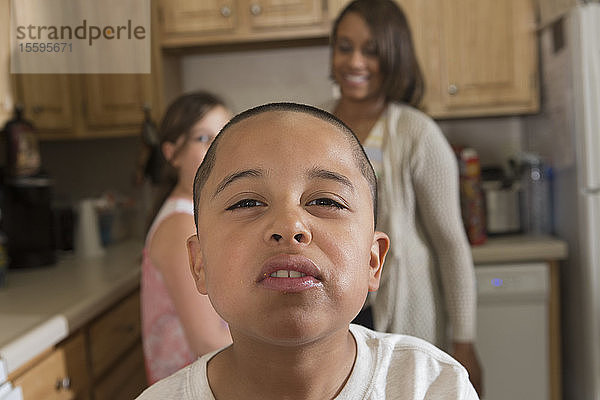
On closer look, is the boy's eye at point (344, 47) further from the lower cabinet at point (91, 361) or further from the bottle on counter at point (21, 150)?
the bottle on counter at point (21, 150)

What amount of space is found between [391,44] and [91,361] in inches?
34.9

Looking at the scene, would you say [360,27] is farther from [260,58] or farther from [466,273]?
[260,58]

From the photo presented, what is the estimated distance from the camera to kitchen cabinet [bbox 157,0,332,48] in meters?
2.05

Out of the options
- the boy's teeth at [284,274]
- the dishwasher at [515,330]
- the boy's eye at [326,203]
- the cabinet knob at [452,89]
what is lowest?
the dishwasher at [515,330]

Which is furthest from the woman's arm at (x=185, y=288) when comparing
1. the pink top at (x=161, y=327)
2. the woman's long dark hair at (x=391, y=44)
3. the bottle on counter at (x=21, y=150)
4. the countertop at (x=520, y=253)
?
the countertop at (x=520, y=253)

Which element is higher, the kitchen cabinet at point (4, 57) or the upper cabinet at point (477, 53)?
the upper cabinet at point (477, 53)

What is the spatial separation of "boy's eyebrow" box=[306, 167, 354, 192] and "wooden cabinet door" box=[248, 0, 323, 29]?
1.79m

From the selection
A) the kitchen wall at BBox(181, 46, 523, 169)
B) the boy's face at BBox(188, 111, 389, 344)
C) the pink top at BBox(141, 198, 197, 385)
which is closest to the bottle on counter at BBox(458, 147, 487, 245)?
the kitchen wall at BBox(181, 46, 523, 169)

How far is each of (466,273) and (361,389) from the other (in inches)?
29.0

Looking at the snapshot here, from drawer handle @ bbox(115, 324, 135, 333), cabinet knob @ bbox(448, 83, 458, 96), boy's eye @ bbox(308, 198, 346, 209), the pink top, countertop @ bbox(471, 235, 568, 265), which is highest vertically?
cabinet knob @ bbox(448, 83, 458, 96)

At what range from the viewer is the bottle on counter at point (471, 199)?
188 cm

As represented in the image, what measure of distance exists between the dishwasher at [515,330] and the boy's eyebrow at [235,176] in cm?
157

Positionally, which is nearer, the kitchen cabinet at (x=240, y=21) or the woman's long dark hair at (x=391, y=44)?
the woman's long dark hair at (x=391, y=44)

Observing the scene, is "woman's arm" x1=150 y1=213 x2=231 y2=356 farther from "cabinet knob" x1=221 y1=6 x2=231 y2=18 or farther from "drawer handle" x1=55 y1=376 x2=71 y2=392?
"cabinet knob" x1=221 y1=6 x2=231 y2=18
